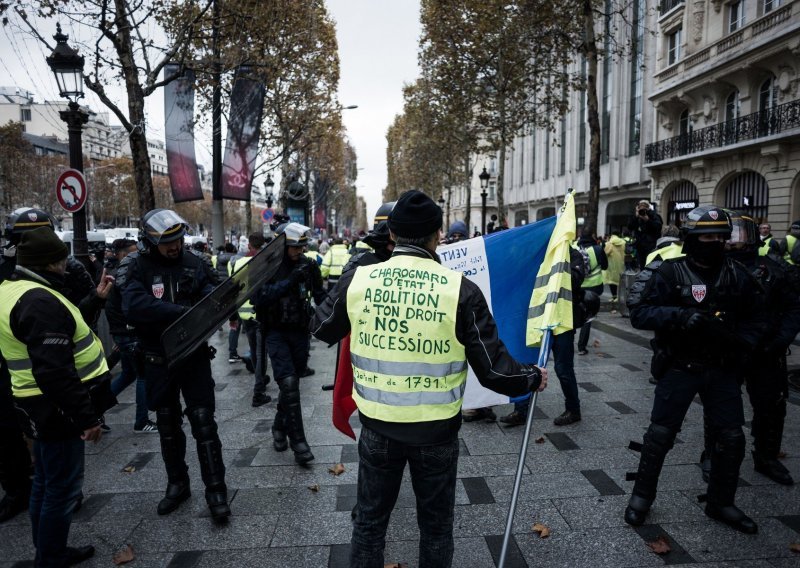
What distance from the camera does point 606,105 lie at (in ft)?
107

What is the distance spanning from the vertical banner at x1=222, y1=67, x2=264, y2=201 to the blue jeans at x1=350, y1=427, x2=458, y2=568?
12.0 meters

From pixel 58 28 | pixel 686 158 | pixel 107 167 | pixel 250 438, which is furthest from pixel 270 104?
pixel 107 167

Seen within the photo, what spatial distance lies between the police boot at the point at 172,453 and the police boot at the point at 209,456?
7.0 inches

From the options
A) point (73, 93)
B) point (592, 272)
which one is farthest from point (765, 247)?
point (73, 93)

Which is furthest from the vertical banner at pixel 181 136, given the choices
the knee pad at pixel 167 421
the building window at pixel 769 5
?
the building window at pixel 769 5

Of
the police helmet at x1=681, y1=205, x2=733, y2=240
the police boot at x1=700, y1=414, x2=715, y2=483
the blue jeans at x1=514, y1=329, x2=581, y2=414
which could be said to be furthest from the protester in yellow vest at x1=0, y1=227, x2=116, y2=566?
the police boot at x1=700, y1=414, x2=715, y2=483

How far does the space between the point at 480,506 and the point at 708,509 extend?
4.86 ft

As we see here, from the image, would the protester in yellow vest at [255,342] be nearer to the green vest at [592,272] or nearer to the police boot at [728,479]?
the police boot at [728,479]

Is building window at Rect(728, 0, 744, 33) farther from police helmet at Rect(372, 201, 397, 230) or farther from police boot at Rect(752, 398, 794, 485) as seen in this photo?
police helmet at Rect(372, 201, 397, 230)

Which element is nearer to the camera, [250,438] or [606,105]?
[250,438]

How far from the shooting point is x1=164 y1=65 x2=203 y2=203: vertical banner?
1171cm

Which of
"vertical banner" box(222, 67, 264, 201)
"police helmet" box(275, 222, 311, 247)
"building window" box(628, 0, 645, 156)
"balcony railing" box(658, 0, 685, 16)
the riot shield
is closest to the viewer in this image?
the riot shield

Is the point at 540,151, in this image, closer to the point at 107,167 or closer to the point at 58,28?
the point at 58,28

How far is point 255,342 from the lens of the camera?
24.5 ft
